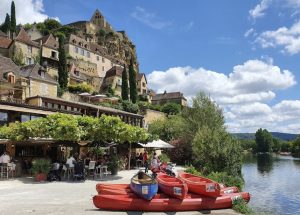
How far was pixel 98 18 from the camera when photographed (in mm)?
130250

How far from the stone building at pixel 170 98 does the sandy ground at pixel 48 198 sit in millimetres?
95051

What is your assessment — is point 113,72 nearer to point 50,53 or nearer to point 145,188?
point 50,53

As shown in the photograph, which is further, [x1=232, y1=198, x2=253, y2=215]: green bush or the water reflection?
the water reflection

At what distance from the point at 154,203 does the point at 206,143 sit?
55.8 ft

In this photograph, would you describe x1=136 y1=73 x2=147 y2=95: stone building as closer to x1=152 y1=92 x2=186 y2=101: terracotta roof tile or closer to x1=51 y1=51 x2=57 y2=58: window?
x1=152 y1=92 x2=186 y2=101: terracotta roof tile

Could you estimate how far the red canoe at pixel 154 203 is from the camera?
15.0 metres

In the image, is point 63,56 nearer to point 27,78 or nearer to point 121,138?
point 27,78

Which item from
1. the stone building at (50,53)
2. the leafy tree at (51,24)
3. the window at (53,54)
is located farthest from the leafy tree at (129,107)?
the leafy tree at (51,24)

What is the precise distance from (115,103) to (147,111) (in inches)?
267

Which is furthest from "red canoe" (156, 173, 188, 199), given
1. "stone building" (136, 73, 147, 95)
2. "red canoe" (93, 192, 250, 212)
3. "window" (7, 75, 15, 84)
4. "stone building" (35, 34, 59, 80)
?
"stone building" (136, 73, 147, 95)

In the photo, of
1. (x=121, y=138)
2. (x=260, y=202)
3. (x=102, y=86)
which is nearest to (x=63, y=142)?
(x=121, y=138)

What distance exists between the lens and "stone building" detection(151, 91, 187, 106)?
385ft

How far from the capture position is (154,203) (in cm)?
1516

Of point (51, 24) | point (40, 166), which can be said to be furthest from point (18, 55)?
point (40, 166)
